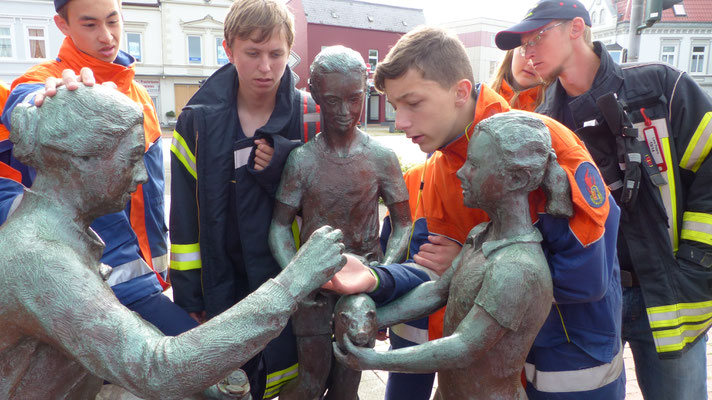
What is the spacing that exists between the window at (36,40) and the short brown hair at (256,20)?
25.8 meters

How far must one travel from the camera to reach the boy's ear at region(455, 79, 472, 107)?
2.23 m

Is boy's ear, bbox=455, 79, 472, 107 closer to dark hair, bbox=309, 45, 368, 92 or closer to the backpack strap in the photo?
dark hair, bbox=309, 45, 368, 92

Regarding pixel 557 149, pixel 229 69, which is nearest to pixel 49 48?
pixel 229 69

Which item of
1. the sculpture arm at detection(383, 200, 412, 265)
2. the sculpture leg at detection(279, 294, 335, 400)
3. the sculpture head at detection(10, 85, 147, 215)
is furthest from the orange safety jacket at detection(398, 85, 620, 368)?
the sculpture head at detection(10, 85, 147, 215)

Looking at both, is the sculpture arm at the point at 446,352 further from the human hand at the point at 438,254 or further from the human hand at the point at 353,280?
the human hand at the point at 438,254


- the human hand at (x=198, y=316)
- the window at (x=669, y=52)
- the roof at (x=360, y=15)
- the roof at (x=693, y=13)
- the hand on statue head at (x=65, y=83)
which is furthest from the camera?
the roof at (x=360, y=15)

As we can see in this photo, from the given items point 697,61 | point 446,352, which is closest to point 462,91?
point 446,352

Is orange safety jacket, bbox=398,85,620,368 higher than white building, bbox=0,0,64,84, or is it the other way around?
white building, bbox=0,0,64,84

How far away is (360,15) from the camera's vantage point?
3834 cm

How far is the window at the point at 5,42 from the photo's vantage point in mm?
23031

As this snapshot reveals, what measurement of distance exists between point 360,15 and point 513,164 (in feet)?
128

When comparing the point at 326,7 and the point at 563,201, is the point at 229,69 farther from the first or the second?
the point at 326,7

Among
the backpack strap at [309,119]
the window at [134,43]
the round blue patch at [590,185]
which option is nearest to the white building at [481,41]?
the window at [134,43]

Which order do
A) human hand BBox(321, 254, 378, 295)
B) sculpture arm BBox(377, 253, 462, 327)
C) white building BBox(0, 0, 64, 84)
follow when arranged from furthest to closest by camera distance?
white building BBox(0, 0, 64, 84) → sculpture arm BBox(377, 253, 462, 327) → human hand BBox(321, 254, 378, 295)
